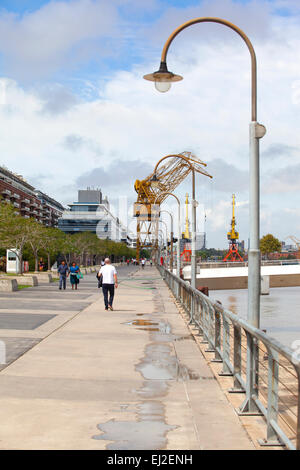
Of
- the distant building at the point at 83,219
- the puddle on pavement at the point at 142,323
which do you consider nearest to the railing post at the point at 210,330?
the puddle on pavement at the point at 142,323

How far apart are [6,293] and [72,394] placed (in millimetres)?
19845

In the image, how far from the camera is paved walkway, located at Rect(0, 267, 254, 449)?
565 centimetres

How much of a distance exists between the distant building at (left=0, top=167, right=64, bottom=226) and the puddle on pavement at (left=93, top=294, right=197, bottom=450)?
95838 mm

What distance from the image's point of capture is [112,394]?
7523 mm

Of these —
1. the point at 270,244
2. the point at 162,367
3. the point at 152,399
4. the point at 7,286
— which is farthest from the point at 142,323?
the point at 270,244

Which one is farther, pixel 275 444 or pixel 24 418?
pixel 24 418

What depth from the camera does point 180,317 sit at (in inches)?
704

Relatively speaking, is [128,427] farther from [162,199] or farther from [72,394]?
[162,199]

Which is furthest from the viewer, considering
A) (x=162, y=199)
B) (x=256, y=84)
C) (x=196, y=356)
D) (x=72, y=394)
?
(x=162, y=199)

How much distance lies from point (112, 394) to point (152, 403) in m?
0.67

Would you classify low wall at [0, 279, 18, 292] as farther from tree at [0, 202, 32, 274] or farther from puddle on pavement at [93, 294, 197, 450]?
puddle on pavement at [93, 294, 197, 450]

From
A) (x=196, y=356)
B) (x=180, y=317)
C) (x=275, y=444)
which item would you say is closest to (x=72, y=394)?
(x=275, y=444)

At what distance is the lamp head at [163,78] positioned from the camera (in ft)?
31.2

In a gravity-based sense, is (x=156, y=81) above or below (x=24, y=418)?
above
